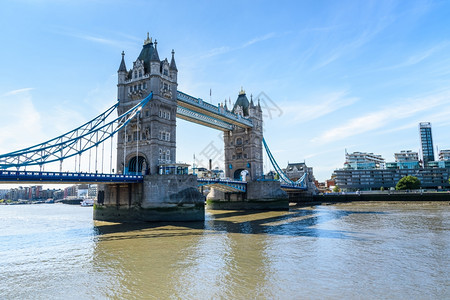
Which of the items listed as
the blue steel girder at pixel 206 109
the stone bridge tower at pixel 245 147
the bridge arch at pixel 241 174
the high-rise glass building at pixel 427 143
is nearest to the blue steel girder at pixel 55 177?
the blue steel girder at pixel 206 109

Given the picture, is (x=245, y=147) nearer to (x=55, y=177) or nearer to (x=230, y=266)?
(x=55, y=177)

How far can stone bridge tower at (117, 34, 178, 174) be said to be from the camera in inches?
1439

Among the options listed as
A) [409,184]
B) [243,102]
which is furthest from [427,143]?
[243,102]

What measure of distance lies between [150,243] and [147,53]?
28055 millimetres

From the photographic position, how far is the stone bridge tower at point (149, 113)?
3656 cm

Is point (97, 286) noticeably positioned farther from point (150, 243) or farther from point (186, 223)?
point (186, 223)

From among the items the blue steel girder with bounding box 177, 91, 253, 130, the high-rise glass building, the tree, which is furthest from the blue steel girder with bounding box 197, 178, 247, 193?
the high-rise glass building

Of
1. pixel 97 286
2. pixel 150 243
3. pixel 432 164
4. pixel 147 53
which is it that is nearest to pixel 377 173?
pixel 432 164

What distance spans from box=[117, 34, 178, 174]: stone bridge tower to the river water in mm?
15318

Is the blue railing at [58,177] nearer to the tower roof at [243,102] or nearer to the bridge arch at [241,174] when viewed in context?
the bridge arch at [241,174]

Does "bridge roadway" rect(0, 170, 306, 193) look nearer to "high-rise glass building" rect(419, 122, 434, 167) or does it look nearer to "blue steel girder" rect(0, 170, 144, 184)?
"blue steel girder" rect(0, 170, 144, 184)

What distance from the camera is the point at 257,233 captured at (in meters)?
24.4

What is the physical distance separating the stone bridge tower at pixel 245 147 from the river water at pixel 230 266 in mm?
36913

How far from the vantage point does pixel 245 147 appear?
200 feet
